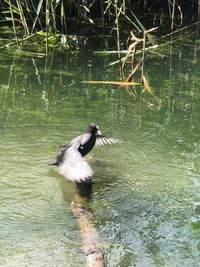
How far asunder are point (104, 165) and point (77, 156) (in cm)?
49

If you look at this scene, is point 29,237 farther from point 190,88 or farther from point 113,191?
point 190,88

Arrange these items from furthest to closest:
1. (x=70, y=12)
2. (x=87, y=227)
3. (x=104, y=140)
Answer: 1. (x=70, y=12)
2. (x=104, y=140)
3. (x=87, y=227)

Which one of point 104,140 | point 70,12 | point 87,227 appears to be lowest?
point 87,227

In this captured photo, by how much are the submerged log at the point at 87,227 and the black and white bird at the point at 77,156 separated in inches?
5.9

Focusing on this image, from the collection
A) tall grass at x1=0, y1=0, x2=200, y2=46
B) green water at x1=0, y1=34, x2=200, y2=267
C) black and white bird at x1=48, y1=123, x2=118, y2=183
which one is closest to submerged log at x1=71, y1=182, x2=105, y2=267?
green water at x1=0, y1=34, x2=200, y2=267

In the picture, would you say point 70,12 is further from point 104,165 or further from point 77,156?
point 77,156

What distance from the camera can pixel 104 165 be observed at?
4449 millimetres

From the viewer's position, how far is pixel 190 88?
6336 millimetres

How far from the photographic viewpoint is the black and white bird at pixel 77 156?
380cm

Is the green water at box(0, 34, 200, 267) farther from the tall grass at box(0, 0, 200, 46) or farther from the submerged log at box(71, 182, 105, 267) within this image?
the tall grass at box(0, 0, 200, 46)

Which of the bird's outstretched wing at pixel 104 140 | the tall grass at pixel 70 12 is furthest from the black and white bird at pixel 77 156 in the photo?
the tall grass at pixel 70 12

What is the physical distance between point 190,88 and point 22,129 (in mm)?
2144

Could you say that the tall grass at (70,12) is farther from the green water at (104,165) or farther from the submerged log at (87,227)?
the submerged log at (87,227)

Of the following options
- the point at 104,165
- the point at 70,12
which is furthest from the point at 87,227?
the point at 70,12
